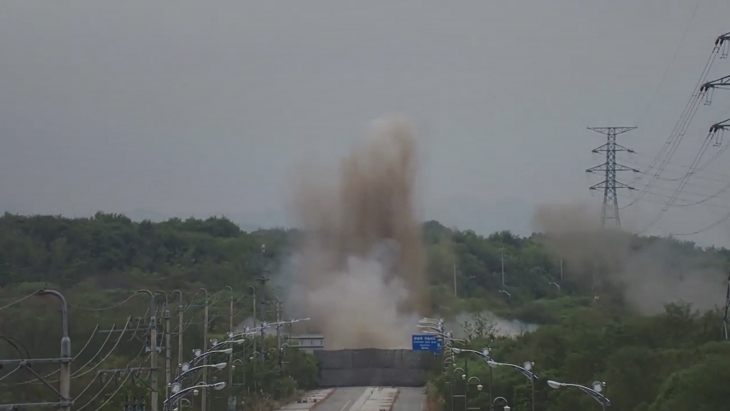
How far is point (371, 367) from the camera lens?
86.9m

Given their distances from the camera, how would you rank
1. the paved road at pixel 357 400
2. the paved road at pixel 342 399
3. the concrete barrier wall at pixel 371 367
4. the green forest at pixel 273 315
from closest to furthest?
the green forest at pixel 273 315, the paved road at pixel 357 400, the paved road at pixel 342 399, the concrete barrier wall at pixel 371 367

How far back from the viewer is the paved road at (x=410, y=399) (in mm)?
68188

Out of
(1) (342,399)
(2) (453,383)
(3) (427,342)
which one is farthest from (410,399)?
(2) (453,383)

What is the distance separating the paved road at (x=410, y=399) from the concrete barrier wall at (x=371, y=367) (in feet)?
4.00

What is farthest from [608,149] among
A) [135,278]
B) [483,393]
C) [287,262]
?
[287,262]

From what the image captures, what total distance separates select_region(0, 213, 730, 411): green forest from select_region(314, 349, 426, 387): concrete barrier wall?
1.91 m

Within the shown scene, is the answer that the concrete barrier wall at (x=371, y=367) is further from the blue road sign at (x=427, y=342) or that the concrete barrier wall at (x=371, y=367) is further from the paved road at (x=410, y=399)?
the blue road sign at (x=427, y=342)

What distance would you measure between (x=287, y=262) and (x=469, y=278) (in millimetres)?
18641

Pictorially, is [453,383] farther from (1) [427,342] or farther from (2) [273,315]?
(2) [273,315]

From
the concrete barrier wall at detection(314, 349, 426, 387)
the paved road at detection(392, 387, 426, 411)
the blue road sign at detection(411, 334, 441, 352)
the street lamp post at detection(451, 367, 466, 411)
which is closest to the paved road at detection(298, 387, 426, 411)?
the paved road at detection(392, 387, 426, 411)

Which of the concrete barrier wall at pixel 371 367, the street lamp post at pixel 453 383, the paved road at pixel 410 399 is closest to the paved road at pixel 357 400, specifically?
the paved road at pixel 410 399

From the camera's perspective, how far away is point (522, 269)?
370ft

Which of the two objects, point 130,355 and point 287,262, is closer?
point 130,355

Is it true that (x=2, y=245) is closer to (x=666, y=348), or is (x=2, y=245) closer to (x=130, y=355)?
(x=130, y=355)
